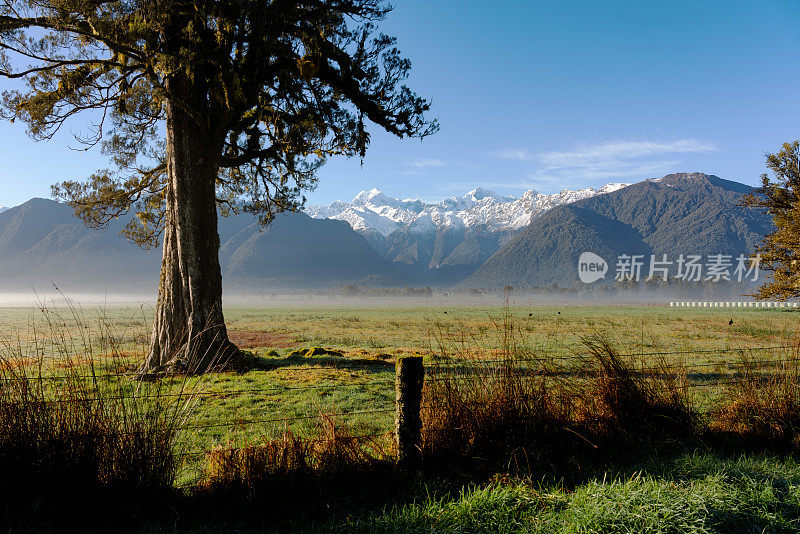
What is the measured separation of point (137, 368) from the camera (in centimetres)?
1112

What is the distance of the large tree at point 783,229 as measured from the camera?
25.7 metres

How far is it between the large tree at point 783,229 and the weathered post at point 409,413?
30.3m

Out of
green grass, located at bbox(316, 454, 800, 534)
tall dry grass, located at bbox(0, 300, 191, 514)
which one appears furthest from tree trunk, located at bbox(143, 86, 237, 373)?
green grass, located at bbox(316, 454, 800, 534)

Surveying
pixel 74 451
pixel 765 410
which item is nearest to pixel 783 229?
pixel 765 410

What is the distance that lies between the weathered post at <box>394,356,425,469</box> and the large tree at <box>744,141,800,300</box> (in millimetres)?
30310

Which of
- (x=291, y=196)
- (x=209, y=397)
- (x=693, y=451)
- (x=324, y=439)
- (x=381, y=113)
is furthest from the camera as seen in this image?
(x=291, y=196)

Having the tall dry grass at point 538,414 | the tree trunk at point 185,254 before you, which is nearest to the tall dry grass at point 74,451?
the tall dry grass at point 538,414

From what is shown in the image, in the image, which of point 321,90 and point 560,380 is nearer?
point 560,380

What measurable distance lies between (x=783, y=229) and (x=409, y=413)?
32228mm

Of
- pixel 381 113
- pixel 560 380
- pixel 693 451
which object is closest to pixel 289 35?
pixel 381 113

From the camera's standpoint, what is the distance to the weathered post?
4.34m

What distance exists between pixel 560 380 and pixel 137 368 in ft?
34.2

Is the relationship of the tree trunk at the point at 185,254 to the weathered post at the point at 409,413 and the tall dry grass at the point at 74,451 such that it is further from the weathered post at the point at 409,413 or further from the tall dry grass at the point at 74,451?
the weathered post at the point at 409,413

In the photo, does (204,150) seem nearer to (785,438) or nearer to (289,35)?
(289,35)
